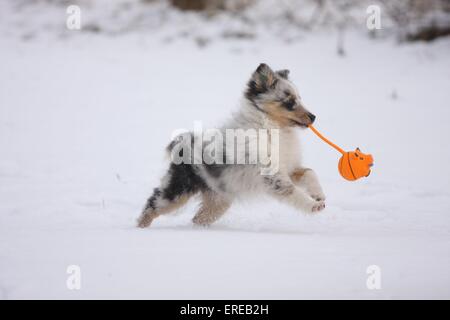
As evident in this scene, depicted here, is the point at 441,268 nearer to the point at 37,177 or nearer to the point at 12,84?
the point at 37,177

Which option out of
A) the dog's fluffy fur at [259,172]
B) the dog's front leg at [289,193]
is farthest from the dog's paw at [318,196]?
the dog's front leg at [289,193]

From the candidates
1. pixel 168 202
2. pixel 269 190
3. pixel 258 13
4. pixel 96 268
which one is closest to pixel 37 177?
pixel 168 202

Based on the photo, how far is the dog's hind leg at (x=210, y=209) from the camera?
5.40 meters

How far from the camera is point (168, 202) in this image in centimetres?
535

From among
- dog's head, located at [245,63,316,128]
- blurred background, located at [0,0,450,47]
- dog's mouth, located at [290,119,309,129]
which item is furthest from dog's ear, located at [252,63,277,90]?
blurred background, located at [0,0,450,47]

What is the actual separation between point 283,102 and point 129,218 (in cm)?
206

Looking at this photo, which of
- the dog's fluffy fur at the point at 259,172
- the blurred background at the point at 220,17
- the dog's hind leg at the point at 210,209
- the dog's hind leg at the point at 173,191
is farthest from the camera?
the blurred background at the point at 220,17

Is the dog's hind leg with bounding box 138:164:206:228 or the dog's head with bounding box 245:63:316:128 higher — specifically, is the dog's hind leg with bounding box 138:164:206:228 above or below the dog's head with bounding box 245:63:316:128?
below

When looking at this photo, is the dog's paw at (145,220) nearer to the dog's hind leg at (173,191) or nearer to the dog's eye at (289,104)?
the dog's hind leg at (173,191)

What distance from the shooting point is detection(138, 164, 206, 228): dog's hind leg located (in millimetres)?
5262

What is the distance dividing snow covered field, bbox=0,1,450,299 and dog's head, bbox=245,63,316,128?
77cm

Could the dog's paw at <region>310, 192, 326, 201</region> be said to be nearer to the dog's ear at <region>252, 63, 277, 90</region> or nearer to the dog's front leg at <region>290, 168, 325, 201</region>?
the dog's front leg at <region>290, 168, 325, 201</region>

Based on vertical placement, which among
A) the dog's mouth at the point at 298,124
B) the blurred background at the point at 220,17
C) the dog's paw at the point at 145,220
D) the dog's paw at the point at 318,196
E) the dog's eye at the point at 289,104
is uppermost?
the blurred background at the point at 220,17

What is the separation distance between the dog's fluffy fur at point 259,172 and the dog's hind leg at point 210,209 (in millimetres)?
13
